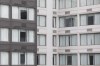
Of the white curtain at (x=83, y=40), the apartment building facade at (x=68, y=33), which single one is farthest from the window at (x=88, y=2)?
the white curtain at (x=83, y=40)

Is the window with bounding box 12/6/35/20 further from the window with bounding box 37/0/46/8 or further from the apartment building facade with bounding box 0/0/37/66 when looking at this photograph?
the window with bounding box 37/0/46/8

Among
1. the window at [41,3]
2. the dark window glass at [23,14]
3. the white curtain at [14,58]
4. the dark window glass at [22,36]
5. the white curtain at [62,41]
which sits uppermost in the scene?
the window at [41,3]

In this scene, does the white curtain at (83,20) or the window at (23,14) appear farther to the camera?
the white curtain at (83,20)

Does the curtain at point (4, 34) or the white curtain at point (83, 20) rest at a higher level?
the white curtain at point (83, 20)

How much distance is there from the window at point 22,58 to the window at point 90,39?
8187mm

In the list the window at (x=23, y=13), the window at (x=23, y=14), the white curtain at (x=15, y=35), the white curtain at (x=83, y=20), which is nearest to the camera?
the white curtain at (x=15, y=35)

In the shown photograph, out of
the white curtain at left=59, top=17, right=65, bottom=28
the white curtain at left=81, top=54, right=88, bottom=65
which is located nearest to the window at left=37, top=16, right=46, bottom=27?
the white curtain at left=59, top=17, right=65, bottom=28

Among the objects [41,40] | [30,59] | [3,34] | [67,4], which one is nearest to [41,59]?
[41,40]

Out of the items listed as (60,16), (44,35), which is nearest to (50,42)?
(44,35)

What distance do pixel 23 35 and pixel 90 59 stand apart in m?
10.0

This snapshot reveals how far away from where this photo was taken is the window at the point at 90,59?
48.4 meters

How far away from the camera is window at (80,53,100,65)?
48375 mm

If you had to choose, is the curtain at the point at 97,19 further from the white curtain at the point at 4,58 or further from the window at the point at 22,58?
the white curtain at the point at 4,58

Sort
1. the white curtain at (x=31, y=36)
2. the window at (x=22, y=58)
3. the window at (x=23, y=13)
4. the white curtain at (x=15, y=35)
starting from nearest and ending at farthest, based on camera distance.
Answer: the window at (x=22, y=58)
the white curtain at (x=15, y=35)
the window at (x=23, y=13)
the white curtain at (x=31, y=36)
